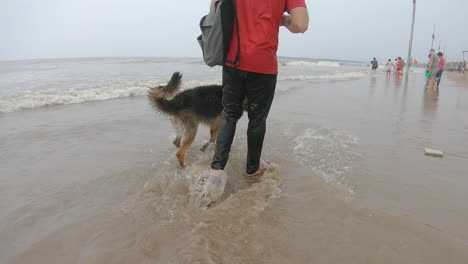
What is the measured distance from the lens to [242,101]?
2.46 meters

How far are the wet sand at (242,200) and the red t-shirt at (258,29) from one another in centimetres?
124

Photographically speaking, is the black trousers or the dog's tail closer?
the black trousers

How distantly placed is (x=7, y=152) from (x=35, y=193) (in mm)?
1646

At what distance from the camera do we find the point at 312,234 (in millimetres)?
1872

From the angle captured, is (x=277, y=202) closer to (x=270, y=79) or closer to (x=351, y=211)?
(x=351, y=211)

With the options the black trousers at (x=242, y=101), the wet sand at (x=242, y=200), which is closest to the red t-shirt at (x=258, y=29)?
the black trousers at (x=242, y=101)

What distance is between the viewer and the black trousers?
7.45ft

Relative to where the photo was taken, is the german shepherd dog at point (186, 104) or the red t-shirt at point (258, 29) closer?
the red t-shirt at point (258, 29)

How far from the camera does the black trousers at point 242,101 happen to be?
89.4 inches

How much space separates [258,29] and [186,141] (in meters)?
1.75

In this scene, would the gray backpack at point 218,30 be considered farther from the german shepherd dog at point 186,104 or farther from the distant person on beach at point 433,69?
the distant person on beach at point 433,69

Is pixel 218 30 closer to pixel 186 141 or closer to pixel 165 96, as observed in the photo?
pixel 165 96

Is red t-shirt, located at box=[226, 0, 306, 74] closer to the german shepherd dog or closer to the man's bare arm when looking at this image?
the man's bare arm

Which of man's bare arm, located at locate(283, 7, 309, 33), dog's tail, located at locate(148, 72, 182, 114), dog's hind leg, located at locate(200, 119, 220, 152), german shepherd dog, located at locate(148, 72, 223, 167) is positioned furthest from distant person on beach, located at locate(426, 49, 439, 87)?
dog's tail, located at locate(148, 72, 182, 114)
